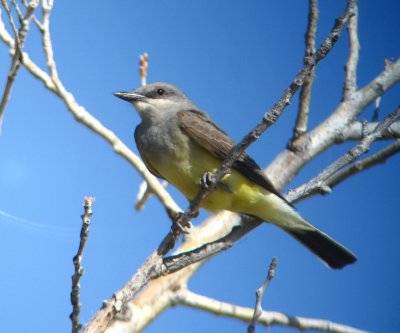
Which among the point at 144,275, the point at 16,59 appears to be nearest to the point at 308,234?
the point at 144,275

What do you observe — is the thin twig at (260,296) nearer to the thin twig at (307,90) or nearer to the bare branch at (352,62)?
the thin twig at (307,90)

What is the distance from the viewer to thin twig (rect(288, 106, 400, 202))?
161 inches

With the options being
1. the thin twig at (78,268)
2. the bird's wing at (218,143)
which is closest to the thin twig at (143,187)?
the bird's wing at (218,143)

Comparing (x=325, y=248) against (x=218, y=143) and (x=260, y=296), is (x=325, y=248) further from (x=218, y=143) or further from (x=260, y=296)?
(x=260, y=296)

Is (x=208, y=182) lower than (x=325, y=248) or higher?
lower

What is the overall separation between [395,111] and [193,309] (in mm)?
3045

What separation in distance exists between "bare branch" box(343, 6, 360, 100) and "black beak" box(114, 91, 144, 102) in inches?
92.9

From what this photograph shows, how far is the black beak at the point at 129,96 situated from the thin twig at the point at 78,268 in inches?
123

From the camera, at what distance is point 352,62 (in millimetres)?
6863

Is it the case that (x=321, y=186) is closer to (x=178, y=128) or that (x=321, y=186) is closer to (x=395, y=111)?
(x=395, y=111)

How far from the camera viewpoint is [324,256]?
565 centimetres

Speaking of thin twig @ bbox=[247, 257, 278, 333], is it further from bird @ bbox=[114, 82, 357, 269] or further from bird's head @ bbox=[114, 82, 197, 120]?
bird's head @ bbox=[114, 82, 197, 120]

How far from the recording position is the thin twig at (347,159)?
161 inches

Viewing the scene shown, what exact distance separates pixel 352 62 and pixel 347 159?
3045mm
